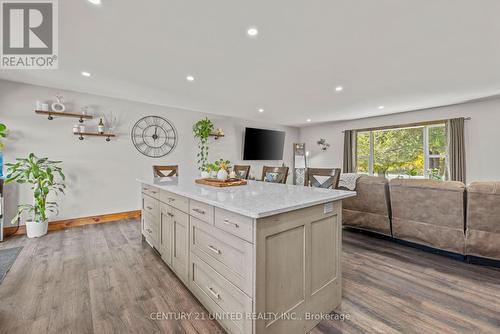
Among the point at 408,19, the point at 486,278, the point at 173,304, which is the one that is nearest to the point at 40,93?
the point at 173,304

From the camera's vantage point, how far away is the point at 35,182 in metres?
3.36

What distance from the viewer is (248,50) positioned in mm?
2467

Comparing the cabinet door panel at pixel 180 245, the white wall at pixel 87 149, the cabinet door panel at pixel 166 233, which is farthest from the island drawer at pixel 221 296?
the white wall at pixel 87 149

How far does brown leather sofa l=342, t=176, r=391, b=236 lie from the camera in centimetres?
296

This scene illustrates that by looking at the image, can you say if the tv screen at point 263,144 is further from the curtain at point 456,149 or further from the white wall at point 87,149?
the curtain at point 456,149

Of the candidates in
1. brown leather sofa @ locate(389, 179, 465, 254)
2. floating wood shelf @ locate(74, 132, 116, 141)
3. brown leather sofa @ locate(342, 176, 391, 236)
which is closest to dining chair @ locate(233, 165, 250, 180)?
brown leather sofa @ locate(342, 176, 391, 236)

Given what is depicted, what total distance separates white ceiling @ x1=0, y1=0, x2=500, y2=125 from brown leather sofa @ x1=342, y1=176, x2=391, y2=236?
5.14ft

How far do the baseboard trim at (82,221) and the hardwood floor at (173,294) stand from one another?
39.3 inches

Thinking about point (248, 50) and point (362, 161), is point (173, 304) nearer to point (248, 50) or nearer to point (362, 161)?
point (248, 50)

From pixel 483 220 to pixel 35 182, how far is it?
5.86 metres

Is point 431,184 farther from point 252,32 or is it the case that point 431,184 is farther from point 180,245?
point 180,245

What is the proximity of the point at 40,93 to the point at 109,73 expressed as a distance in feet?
5.36

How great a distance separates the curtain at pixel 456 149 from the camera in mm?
4715

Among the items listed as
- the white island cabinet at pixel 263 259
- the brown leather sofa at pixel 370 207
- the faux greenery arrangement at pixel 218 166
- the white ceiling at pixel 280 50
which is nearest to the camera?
the white island cabinet at pixel 263 259
